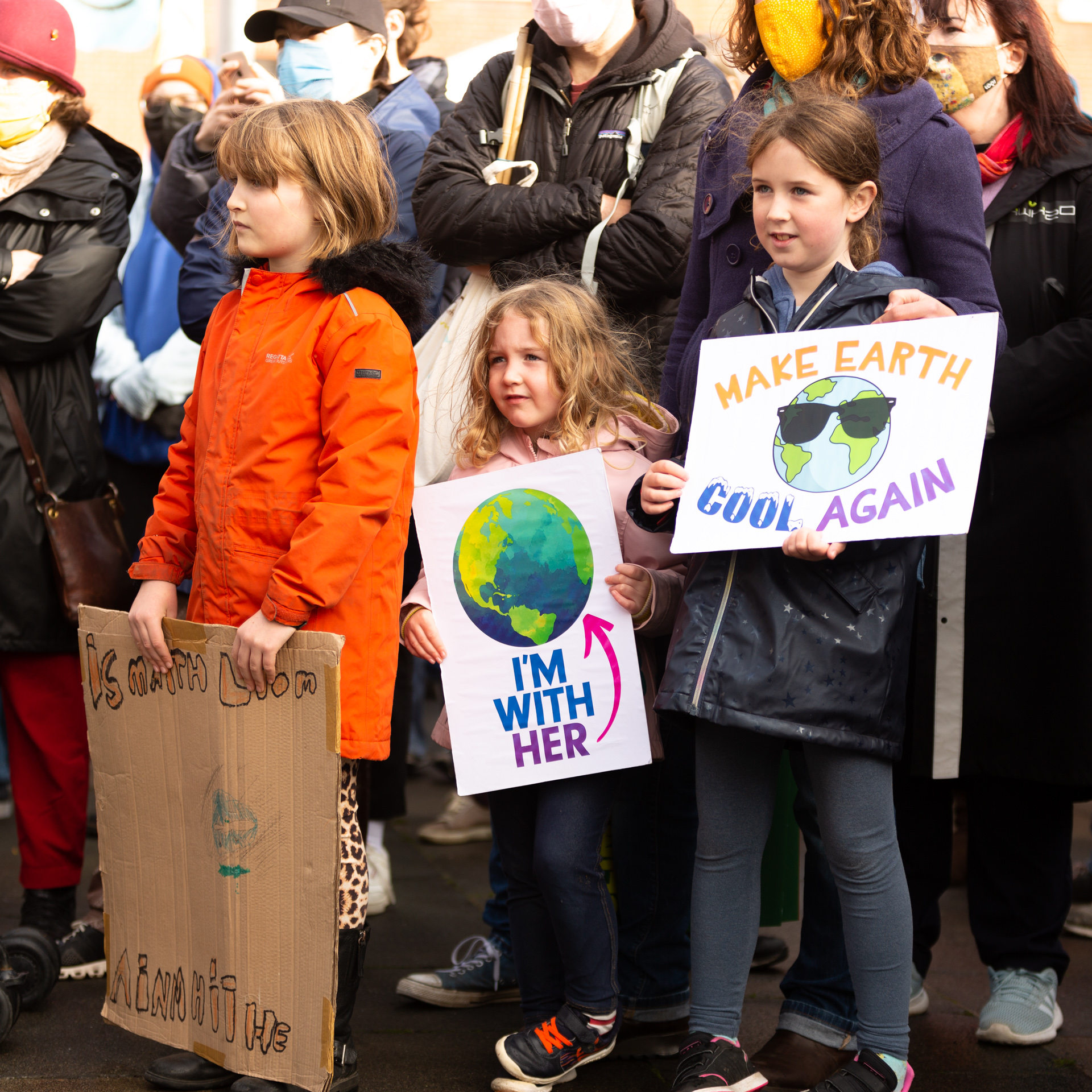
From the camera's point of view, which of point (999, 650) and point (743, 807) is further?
point (999, 650)

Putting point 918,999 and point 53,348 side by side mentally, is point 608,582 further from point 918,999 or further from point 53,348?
point 53,348

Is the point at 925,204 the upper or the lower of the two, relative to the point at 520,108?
lower

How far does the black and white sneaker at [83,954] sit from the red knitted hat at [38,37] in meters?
2.22

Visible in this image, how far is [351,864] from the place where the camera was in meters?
2.75

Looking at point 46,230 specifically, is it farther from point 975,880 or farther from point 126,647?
point 975,880

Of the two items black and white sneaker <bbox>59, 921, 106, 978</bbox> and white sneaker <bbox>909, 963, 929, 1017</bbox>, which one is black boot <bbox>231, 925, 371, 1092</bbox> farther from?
white sneaker <bbox>909, 963, 929, 1017</bbox>

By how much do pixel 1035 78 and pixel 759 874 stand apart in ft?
6.18

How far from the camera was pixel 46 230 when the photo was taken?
356 centimetres

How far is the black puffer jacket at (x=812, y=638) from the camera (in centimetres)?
242

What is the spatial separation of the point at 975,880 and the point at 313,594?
1788 mm

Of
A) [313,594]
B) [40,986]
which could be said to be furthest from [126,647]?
[40,986]

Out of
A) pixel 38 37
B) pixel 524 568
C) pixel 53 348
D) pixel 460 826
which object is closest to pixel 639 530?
pixel 524 568

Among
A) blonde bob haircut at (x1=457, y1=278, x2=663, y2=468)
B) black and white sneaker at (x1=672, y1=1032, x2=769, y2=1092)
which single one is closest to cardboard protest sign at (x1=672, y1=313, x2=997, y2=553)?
blonde bob haircut at (x1=457, y1=278, x2=663, y2=468)

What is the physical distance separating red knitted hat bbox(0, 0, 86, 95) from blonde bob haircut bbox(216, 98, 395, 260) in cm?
107
